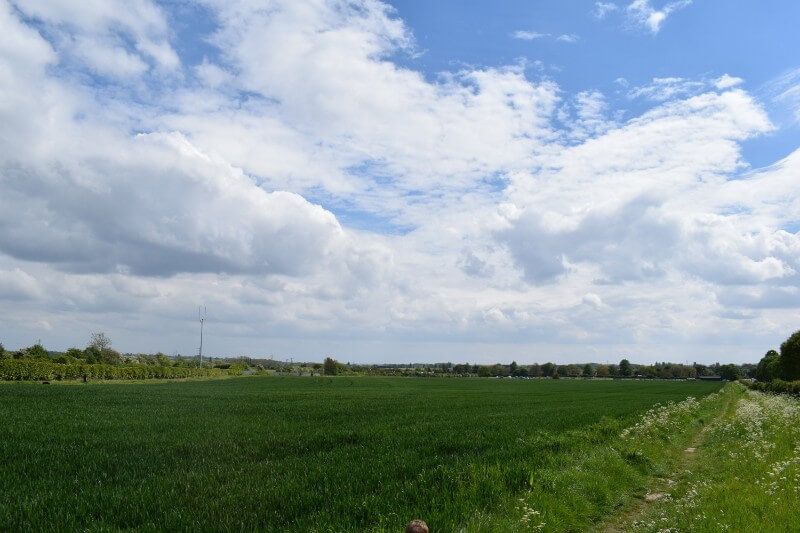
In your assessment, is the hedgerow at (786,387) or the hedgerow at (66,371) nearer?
A: the hedgerow at (786,387)

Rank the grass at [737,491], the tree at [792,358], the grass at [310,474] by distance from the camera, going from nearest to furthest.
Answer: the grass at [310,474], the grass at [737,491], the tree at [792,358]

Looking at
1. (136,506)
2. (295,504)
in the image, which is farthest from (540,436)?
(136,506)

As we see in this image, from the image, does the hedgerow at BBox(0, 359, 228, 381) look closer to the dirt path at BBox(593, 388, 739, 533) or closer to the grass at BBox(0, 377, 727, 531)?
the grass at BBox(0, 377, 727, 531)

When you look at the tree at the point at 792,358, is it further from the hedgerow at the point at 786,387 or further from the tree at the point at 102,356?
the tree at the point at 102,356

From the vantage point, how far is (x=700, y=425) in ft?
110

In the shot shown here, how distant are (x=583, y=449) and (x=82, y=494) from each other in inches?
569

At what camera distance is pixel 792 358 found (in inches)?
3014

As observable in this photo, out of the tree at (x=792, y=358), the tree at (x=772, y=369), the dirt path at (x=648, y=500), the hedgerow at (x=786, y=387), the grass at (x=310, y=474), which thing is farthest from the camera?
the tree at (x=772, y=369)

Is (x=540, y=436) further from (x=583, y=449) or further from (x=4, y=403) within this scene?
(x=4, y=403)

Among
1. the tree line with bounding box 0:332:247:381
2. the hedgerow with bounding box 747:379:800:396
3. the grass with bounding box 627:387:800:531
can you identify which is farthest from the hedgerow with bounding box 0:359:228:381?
the hedgerow with bounding box 747:379:800:396

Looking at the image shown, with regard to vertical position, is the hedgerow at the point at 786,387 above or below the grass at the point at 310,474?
below

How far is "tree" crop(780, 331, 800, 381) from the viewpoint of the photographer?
75812 millimetres

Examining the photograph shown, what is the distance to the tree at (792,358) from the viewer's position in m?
75.8

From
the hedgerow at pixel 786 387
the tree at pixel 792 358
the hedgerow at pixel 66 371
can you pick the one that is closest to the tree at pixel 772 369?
the tree at pixel 792 358
